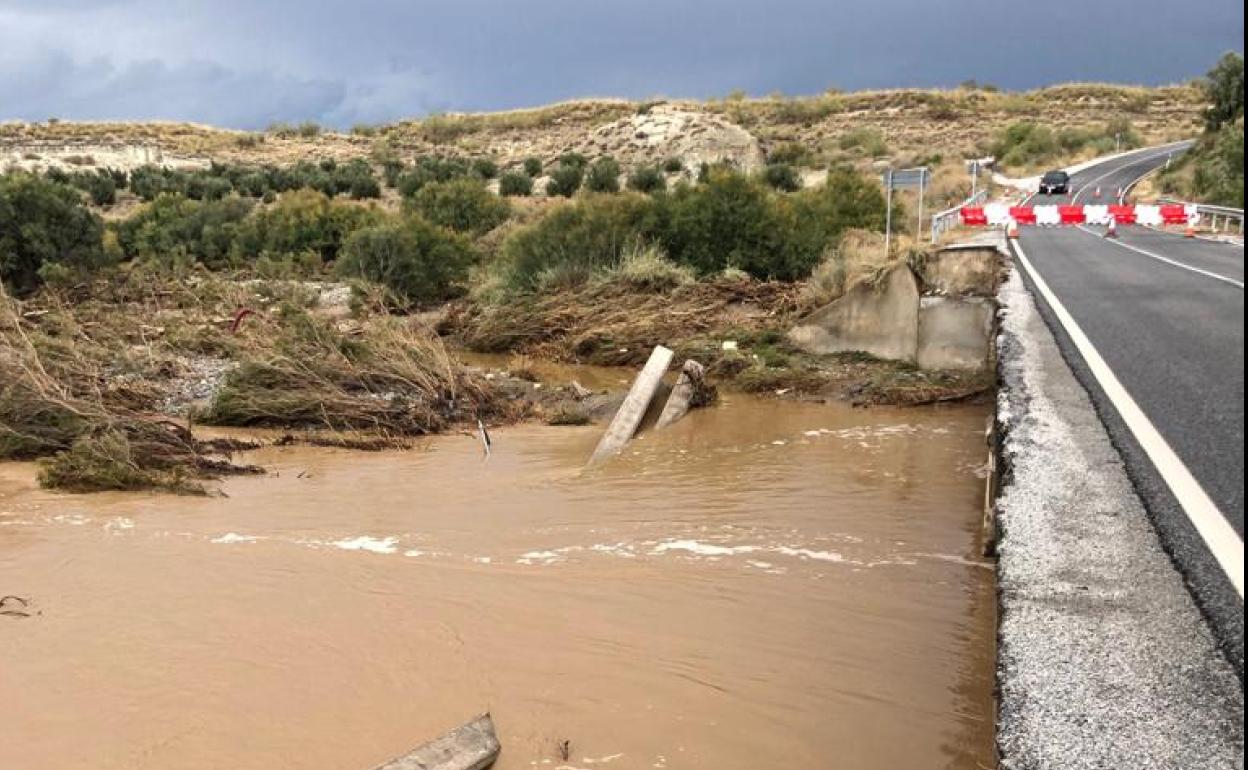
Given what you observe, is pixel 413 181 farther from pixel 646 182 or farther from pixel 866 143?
pixel 866 143

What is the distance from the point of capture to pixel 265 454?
39.8 ft

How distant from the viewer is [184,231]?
3100 cm

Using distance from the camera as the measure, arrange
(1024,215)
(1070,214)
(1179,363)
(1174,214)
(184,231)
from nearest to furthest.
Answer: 1. (1179,363)
2. (1174,214)
3. (1024,215)
4. (1070,214)
5. (184,231)

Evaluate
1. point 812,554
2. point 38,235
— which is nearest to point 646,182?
point 38,235

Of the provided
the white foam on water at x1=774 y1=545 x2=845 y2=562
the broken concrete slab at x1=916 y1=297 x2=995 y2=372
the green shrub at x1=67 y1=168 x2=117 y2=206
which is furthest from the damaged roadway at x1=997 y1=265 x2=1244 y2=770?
the green shrub at x1=67 y1=168 x2=117 y2=206

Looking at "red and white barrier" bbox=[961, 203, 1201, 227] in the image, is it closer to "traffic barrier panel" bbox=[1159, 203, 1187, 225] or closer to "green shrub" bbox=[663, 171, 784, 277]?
"traffic barrier panel" bbox=[1159, 203, 1187, 225]

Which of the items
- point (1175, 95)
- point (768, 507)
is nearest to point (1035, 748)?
point (768, 507)

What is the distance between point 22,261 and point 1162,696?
83.1 ft

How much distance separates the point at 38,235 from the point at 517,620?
824 inches

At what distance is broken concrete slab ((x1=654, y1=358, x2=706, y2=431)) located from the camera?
13266 millimetres

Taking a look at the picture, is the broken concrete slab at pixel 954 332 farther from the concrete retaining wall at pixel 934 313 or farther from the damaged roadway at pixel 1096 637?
the damaged roadway at pixel 1096 637

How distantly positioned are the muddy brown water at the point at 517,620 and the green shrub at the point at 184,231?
827 inches

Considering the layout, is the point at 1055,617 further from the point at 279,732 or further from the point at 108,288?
the point at 108,288

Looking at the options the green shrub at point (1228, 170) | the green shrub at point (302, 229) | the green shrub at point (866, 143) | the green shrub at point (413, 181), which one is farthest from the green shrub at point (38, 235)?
the green shrub at point (866, 143)
